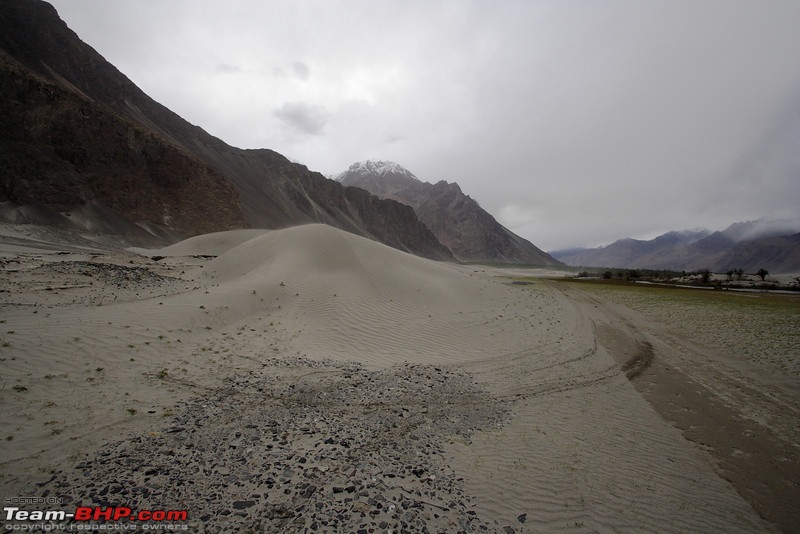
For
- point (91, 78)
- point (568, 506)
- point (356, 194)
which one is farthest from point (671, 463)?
point (356, 194)

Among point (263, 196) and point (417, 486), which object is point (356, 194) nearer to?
point (263, 196)

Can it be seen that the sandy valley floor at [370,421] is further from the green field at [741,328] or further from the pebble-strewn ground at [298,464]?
the green field at [741,328]

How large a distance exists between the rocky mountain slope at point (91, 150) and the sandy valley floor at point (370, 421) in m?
45.4

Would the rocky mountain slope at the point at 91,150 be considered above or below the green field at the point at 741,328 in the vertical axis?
above

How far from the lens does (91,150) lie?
49781mm

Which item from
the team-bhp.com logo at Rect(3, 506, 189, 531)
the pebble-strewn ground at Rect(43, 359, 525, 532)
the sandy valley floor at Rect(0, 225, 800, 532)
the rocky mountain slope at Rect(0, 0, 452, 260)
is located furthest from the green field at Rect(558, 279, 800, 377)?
the rocky mountain slope at Rect(0, 0, 452, 260)

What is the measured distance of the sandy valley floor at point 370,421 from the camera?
3.77 m

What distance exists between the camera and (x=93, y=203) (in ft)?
152

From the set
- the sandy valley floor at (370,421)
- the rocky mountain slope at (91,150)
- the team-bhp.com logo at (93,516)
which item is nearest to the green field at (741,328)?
the sandy valley floor at (370,421)

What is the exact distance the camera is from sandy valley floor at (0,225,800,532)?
3770 mm

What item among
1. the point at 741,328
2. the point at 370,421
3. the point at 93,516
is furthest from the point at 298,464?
the point at 741,328

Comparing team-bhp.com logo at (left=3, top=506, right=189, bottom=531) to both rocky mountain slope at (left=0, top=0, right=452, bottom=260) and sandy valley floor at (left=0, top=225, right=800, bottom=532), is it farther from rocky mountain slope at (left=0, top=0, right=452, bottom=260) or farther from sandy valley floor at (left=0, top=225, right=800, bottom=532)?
rocky mountain slope at (left=0, top=0, right=452, bottom=260)

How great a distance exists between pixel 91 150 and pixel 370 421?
2647 inches

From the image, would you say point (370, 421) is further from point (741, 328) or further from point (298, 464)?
point (741, 328)
